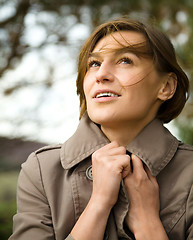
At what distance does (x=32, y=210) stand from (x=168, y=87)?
3.29 feet

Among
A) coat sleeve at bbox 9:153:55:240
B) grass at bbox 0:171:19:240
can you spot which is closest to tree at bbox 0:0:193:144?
grass at bbox 0:171:19:240

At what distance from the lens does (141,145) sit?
5.56 feet

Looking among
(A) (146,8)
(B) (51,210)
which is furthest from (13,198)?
(B) (51,210)

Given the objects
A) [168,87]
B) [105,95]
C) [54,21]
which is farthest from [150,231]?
[54,21]

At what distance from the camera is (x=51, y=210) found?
1627 mm

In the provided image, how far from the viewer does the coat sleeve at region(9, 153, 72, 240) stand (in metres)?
1.57

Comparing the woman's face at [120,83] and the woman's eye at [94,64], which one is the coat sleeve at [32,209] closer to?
the woman's face at [120,83]

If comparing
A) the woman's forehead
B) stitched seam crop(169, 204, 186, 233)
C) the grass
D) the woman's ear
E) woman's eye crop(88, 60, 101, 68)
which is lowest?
the grass

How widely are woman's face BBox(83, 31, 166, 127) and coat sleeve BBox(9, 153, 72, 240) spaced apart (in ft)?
1.45

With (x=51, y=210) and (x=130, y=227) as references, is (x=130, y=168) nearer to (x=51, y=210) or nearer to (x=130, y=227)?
(x=130, y=227)

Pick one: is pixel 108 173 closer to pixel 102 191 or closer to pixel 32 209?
pixel 102 191

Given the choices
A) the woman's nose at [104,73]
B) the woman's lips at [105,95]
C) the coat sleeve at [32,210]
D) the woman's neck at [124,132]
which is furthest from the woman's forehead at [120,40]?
the coat sleeve at [32,210]

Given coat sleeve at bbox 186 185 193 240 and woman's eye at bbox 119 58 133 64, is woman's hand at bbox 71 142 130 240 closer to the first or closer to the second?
coat sleeve at bbox 186 185 193 240

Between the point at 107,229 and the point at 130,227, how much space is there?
116 millimetres
